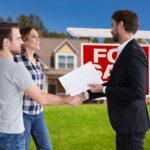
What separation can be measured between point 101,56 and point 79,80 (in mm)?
2032

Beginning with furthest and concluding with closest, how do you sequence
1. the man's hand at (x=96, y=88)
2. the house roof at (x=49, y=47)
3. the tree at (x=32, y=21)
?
the tree at (x=32, y=21) < the house roof at (x=49, y=47) < the man's hand at (x=96, y=88)

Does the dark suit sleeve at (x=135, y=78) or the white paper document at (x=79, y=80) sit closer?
the dark suit sleeve at (x=135, y=78)

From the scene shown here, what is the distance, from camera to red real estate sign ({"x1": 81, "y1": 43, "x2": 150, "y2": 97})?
6625mm

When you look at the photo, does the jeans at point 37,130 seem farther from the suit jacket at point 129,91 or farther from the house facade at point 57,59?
the house facade at point 57,59

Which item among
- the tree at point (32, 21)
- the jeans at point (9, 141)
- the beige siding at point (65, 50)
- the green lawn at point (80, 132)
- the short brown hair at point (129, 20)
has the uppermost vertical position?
the tree at point (32, 21)

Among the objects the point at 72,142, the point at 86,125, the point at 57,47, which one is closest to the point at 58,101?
the point at 72,142

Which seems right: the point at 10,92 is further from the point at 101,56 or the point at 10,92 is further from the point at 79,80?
the point at 101,56

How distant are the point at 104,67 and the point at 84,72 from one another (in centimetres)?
189

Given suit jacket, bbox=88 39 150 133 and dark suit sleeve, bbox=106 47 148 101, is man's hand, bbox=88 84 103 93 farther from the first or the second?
dark suit sleeve, bbox=106 47 148 101

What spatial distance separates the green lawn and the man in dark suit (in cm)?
576

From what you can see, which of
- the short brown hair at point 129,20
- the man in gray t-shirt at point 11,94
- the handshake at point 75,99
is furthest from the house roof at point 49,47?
the man in gray t-shirt at point 11,94

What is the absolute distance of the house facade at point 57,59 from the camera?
49.2 meters

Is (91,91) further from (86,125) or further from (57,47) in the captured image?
(57,47)

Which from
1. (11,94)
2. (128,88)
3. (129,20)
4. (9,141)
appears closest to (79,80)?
(128,88)
